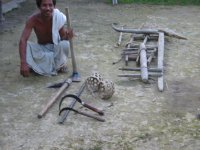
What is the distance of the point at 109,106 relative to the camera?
15.0 feet

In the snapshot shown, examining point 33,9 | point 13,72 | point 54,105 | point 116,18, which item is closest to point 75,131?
point 54,105

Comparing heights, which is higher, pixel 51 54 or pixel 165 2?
pixel 51 54

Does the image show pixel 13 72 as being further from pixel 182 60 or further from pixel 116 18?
pixel 116 18

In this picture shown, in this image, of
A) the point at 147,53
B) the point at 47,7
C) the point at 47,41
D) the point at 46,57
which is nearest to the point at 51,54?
the point at 46,57

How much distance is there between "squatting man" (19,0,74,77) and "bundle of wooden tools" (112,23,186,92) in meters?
0.90

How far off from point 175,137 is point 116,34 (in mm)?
4069

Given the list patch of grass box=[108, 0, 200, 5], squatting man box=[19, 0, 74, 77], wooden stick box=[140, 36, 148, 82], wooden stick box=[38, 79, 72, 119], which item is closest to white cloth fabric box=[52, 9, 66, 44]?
squatting man box=[19, 0, 74, 77]

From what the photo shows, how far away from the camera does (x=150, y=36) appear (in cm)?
706

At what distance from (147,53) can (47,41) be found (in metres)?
1.50

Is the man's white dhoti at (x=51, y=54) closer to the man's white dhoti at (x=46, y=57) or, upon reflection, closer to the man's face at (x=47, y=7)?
the man's white dhoti at (x=46, y=57)

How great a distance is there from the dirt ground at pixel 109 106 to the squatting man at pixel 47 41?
0.56 feet

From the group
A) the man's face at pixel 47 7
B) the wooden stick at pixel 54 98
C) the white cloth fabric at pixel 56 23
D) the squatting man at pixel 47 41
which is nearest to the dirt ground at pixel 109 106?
the wooden stick at pixel 54 98

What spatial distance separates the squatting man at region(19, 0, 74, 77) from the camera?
523cm

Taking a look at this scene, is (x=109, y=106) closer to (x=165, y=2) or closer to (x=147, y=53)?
(x=147, y=53)
